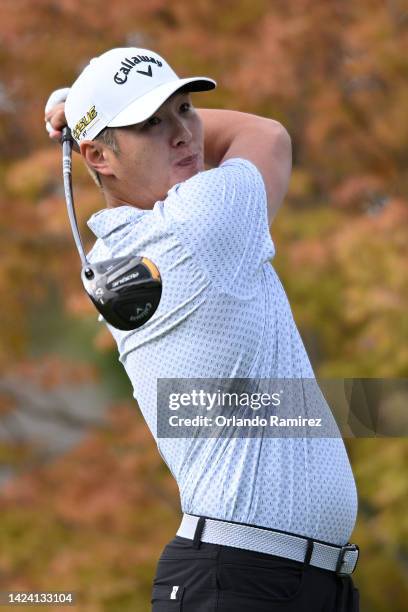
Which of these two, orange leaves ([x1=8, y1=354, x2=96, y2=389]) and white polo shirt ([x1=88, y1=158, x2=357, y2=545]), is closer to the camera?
white polo shirt ([x1=88, y1=158, x2=357, y2=545])

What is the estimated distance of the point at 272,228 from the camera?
5.89m

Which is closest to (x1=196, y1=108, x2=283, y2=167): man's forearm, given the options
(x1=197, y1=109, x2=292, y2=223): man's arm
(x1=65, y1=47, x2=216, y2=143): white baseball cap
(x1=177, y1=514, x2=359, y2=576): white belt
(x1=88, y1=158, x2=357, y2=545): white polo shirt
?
(x1=197, y1=109, x2=292, y2=223): man's arm

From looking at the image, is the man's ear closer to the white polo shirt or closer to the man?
the man

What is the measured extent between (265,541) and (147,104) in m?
0.91

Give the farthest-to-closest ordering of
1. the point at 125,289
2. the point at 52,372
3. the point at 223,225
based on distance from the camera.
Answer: the point at 52,372 < the point at 223,225 < the point at 125,289

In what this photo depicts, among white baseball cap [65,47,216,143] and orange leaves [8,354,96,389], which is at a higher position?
white baseball cap [65,47,216,143]

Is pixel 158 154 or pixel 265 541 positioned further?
pixel 158 154

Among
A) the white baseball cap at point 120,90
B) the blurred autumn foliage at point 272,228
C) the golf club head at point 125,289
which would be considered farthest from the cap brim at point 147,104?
the blurred autumn foliage at point 272,228

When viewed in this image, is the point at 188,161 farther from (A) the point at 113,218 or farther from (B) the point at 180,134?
(A) the point at 113,218

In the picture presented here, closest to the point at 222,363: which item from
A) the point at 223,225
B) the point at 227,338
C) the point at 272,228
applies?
the point at 227,338

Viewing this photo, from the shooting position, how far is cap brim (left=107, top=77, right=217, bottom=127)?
2139mm

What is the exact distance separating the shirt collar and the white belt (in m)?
0.60

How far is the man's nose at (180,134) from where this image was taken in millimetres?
2223

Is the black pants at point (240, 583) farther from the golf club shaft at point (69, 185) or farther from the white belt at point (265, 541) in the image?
the golf club shaft at point (69, 185)
